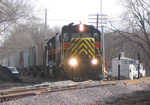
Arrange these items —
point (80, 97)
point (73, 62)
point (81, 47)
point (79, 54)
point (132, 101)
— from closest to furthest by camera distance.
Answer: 1. point (132, 101)
2. point (80, 97)
3. point (73, 62)
4. point (79, 54)
5. point (81, 47)

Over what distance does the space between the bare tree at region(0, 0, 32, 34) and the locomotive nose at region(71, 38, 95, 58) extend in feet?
23.9

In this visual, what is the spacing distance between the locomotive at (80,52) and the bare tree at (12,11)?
6594mm

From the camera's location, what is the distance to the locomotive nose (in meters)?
14.1

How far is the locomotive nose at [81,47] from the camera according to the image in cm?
1410

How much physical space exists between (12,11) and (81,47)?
8189 mm

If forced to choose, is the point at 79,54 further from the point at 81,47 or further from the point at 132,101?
the point at 132,101

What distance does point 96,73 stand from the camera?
1449cm

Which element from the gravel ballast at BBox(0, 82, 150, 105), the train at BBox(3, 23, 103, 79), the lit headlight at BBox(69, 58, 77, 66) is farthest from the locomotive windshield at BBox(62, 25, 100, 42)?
the gravel ballast at BBox(0, 82, 150, 105)

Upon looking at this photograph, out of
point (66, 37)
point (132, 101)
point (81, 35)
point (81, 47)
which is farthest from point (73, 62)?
point (132, 101)

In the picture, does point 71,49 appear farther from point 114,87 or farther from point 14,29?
point 14,29

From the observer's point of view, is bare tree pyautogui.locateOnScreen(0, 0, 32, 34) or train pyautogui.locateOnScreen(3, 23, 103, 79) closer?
train pyautogui.locateOnScreen(3, 23, 103, 79)

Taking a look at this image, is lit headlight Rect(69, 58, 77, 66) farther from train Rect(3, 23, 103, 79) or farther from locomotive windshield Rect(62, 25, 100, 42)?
locomotive windshield Rect(62, 25, 100, 42)

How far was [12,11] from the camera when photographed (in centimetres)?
1981

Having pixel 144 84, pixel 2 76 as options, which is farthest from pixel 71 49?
pixel 2 76
